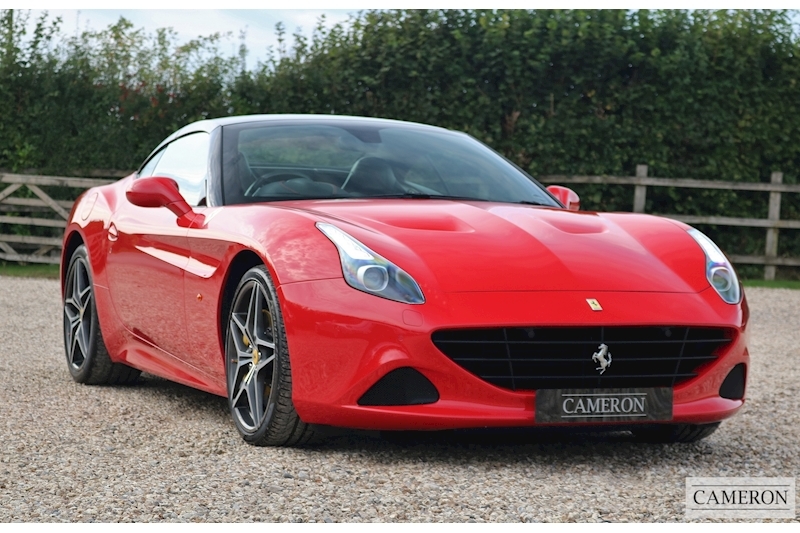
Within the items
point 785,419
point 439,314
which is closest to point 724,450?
point 785,419

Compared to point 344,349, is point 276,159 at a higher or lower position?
higher

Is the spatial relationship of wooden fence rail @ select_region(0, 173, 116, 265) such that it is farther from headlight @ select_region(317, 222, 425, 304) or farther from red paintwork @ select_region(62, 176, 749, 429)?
headlight @ select_region(317, 222, 425, 304)

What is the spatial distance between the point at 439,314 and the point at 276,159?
1.73 metres

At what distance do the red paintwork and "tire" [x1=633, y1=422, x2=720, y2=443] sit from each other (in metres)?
0.23

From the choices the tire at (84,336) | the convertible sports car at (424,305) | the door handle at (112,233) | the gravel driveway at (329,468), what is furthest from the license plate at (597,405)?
the tire at (84,336)

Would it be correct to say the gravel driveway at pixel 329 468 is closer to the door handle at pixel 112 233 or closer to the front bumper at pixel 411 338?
the front bumper at pixel 411 338

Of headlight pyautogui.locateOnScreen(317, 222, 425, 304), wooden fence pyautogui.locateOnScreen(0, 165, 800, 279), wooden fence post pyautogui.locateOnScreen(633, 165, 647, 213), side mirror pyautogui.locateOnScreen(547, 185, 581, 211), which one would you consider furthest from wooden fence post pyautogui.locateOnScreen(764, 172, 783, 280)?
headlight pyautogui.locateOnScreen(317, 222, 425, 304)

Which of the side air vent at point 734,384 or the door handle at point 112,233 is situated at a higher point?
the door handle at point 112,233

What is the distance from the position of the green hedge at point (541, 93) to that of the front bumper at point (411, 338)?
1131 cm

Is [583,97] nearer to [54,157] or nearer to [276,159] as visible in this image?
[54,157]

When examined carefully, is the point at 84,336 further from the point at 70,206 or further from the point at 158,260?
the point at 70,206

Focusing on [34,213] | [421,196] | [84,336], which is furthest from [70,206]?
[421,196]

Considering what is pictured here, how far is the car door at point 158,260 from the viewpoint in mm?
5449

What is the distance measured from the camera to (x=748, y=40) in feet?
51.6
